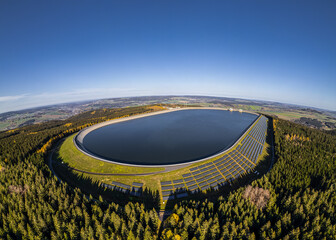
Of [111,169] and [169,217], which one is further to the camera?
[111,169]

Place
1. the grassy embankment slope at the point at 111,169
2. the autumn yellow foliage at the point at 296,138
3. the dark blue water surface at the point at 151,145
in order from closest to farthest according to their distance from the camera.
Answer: the grassy embankment slope at the point at 111,169
the dark blue water surface at the point at 151,145
the autumn yellow foliage at the point at 296,138

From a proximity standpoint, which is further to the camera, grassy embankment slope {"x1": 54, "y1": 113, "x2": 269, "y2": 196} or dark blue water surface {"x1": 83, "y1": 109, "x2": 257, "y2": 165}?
dark blue water surface {"x1": 83, "y1": 109, "x2": 257, "y2": 165}

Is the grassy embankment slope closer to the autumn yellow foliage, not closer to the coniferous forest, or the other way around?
the coniferous forest

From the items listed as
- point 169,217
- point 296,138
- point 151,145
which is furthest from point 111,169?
point 296,138

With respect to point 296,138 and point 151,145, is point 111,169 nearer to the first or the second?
point 151,145

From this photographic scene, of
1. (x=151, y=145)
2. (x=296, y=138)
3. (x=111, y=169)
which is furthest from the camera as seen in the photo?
(x=296, y=138)

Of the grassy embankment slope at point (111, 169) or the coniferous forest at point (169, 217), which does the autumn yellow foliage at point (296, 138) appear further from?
the coniferous forest at point (169, 217)

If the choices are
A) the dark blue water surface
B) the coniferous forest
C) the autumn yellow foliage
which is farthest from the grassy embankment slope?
the autumn yellow foliage

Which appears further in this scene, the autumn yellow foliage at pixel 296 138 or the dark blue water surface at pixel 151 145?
the autumn yellow foliage at pixel 296 138

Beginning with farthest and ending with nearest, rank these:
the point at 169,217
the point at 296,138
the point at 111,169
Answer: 1. the point at 296,138
2. the point at 111,169
3. the point at 169,217

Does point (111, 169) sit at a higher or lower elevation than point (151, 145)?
lower

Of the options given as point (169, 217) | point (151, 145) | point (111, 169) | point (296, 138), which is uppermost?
point (296, 138)

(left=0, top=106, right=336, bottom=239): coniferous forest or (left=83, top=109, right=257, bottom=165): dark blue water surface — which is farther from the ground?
(left=83, top=109, right=257, bottom=165): dark blue water surface

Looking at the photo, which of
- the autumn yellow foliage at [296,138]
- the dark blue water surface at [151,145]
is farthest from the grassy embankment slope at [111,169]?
the autumn yellow foliage at [296,138]
